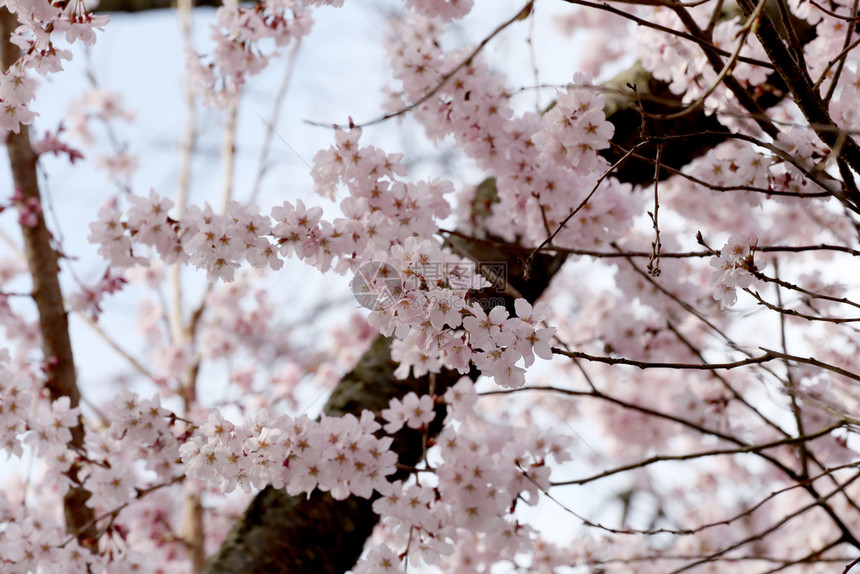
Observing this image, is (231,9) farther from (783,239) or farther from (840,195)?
(783,239)

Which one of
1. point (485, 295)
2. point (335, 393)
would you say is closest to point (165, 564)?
point (335, 393)

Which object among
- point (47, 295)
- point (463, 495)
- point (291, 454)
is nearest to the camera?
point (291, 454)

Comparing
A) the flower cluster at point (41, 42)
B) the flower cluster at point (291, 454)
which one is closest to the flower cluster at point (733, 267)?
the flower cluster at point (291, 454)

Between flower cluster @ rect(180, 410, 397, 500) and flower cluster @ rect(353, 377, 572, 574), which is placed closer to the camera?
flower cluster @ rect(180, 410, 397, 500)

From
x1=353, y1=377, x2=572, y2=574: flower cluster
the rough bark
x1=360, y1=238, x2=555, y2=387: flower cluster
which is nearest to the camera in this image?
x1=360, y1=238, x2=555, y2=387: flower cluster

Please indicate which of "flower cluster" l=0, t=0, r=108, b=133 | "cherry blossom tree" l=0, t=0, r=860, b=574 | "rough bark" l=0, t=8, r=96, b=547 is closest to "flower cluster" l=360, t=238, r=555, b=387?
"cherry blossom tree" l=0, t=0, r=860, b=574

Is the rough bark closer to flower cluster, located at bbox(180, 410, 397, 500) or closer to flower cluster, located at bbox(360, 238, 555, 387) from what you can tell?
flower cluster, located at bbox(180, 410, 397, 500)

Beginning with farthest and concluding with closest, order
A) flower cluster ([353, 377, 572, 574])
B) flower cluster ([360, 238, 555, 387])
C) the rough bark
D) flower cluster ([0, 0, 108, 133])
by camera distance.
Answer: the rough bark → flower cluster ([353, 377, 572, 574]) → flower cluster ([0, 0, 108, 133]) → flower cluster ([360, 238, 555, 387])

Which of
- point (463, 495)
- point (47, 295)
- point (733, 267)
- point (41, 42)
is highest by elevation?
point (47, 295)

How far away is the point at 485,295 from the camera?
1.87 metres

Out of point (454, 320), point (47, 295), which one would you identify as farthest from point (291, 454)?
point (47, 295)

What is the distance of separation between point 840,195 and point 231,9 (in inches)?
75.7

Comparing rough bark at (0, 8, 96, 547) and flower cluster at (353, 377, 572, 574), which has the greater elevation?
rough bark at (0, 8, 96, 547)

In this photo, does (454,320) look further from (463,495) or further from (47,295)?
(47,295)
